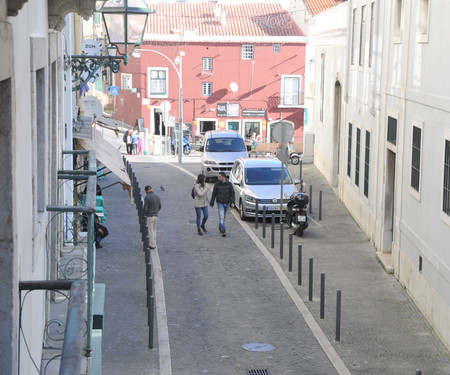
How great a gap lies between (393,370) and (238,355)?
229cm

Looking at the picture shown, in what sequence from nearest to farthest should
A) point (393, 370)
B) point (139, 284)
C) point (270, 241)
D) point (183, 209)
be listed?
point (393, 370) < point (139, 284) < point (270, 241) < point (183, 209)

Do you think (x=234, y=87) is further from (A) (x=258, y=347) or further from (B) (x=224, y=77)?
(A) (x=258, y=347)

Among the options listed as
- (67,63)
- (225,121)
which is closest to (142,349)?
(67,63)

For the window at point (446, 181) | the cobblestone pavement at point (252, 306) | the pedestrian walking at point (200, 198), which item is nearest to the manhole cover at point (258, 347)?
the cobblestone pavement at point (252, 306)

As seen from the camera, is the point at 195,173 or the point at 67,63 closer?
the point at 67,63

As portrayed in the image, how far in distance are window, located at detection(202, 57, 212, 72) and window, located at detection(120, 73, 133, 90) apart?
514 centimetres

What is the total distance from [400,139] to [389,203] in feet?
7.13

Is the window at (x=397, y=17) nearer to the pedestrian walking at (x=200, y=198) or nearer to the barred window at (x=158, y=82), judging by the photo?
the pedestrian walking at (x=200, y=198)

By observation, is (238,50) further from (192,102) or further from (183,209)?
(183,209)

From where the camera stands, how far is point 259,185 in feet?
81.8

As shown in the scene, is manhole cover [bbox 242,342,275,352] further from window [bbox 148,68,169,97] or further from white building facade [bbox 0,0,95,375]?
window [bbox 148,68,169,97]

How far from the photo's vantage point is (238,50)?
197ft

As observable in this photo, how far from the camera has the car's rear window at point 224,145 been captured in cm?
3331

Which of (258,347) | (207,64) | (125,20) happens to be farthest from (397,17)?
(207,64)
